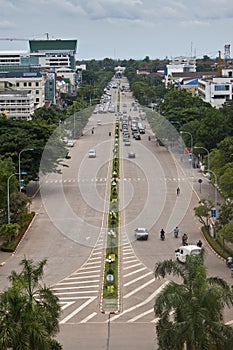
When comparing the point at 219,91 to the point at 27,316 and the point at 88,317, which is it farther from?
the point at 27,316

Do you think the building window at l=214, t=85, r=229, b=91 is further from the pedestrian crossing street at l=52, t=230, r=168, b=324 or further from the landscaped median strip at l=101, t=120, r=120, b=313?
the pedestrian crossing street at l=52, t=230, r=168, b=324

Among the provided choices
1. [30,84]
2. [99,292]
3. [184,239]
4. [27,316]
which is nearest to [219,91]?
[30,84]

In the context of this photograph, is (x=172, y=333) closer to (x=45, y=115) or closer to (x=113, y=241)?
(x=113, y=241)

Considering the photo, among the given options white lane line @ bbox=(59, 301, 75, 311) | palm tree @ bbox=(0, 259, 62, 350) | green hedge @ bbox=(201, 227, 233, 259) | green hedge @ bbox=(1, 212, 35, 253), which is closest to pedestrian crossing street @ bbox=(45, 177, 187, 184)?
green hedge @ bbox=(1, 212, 35, 253)

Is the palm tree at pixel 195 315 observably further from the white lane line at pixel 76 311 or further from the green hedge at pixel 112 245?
the green hedge at pixel 112 245

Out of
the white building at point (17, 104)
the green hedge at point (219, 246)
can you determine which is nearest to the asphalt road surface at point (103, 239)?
the green hedge at point (219, 246)

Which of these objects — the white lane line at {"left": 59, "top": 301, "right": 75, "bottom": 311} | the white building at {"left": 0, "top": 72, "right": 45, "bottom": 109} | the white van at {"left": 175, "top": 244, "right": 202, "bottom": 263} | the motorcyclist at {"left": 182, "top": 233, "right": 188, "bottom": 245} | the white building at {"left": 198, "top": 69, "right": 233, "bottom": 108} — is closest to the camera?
the white lane line at {"left": 59, "top": 301, "right": 75, "bottom": 311}
